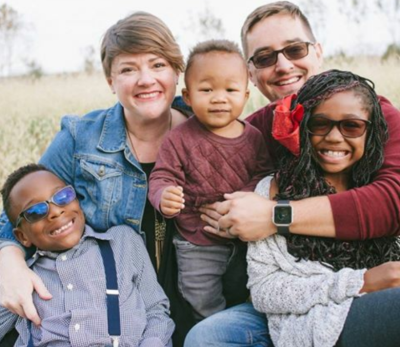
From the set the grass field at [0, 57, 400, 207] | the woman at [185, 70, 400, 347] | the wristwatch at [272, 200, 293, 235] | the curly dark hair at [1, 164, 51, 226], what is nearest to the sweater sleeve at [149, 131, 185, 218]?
the woman at [185, 70, 400, 347]

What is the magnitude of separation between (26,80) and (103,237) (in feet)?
14.5

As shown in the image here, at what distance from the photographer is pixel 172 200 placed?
8.22ft

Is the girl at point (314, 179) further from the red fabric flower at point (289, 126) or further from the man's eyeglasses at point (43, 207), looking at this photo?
the man's eyeglasses at point (43, 207)

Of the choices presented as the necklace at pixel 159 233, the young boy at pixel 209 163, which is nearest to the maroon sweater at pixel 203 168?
the young boy at pixel 209 163

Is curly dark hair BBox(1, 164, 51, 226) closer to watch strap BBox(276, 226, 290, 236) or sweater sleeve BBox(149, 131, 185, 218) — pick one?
sweater sleeve BBox(149, 131, 185, 218)

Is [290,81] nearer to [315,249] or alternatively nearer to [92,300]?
[315,249]

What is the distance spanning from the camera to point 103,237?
113 inches

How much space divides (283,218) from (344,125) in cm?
47

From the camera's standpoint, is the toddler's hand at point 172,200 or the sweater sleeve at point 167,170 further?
the sweater sleeve at point 167,170

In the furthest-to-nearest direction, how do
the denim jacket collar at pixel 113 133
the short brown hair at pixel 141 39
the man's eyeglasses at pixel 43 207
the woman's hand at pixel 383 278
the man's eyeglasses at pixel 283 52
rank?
the man's eyeglasses at pixel 283 52 < the denim jacket collar at pixel 113 133 < the short brown hair at pixel 141 39 < the man's eyeglasses at pixel 43 207 < the woman's hand at pixel 383 278

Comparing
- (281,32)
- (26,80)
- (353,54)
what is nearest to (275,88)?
(281,32)

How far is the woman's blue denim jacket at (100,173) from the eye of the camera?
3.04m

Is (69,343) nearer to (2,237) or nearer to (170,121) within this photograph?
(2,237)

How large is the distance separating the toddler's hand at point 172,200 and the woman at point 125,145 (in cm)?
47
